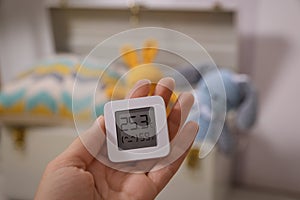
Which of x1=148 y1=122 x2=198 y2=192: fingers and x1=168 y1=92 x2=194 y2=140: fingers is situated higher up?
x1=168 y1=92 x2=194 y2=140: fingers

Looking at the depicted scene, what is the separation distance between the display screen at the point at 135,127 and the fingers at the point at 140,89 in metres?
0.02

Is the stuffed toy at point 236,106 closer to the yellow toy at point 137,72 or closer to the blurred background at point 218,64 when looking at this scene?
the blurred background at point 218,64

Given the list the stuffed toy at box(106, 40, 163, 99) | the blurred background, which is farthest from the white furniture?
the stuffed toy at box(106, 40, 163, 99)

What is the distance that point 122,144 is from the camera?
558 mm

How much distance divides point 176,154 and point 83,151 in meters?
0.13

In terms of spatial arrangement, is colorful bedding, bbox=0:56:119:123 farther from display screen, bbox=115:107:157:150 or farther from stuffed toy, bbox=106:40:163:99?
display screen, bbox=115:107:157:150

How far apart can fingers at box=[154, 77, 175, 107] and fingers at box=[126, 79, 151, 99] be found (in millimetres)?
13

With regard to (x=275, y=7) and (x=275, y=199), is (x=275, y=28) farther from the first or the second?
(x=275, y=199)

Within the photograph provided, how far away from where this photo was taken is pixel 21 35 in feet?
5.50

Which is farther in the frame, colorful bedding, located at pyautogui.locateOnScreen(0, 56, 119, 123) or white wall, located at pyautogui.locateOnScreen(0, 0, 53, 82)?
white wall, located at pyautogui.locateOnScreen(0, 0, 53, 82)

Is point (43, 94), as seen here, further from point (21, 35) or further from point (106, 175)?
point (106, 175)

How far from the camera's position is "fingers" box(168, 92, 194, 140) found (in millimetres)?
577

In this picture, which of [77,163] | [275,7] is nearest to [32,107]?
[77,163]

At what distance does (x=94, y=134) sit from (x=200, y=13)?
0.90 metres
